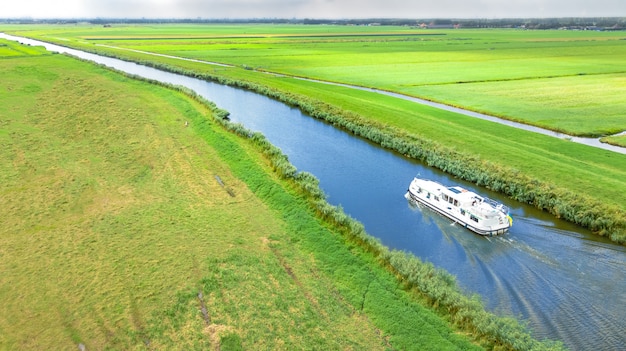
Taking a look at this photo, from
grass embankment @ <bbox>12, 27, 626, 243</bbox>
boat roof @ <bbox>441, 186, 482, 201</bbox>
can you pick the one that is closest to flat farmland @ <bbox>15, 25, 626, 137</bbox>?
grass embankment @ <bbox>12, 27, 626, 243</bbox>

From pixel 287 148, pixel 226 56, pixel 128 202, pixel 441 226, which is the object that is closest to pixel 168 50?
pixel 226 56

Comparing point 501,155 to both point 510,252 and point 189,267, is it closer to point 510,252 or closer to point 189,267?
point 510,252

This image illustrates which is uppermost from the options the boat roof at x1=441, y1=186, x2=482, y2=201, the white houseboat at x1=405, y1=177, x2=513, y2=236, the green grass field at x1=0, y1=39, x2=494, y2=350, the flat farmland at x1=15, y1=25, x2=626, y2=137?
the flat farmland at x1=15, y1=25, x2=626, y2=137

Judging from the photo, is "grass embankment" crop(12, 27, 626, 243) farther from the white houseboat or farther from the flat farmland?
the flat farmland

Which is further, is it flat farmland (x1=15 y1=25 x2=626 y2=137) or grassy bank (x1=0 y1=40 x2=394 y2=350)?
flat farmland (x1=15 y1=25 x2=626 y2=137)

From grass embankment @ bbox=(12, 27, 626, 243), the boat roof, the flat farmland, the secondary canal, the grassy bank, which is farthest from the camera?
the flat farmland

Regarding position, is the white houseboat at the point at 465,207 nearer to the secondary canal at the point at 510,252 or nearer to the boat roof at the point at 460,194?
the boat roof at the point at 460,194
